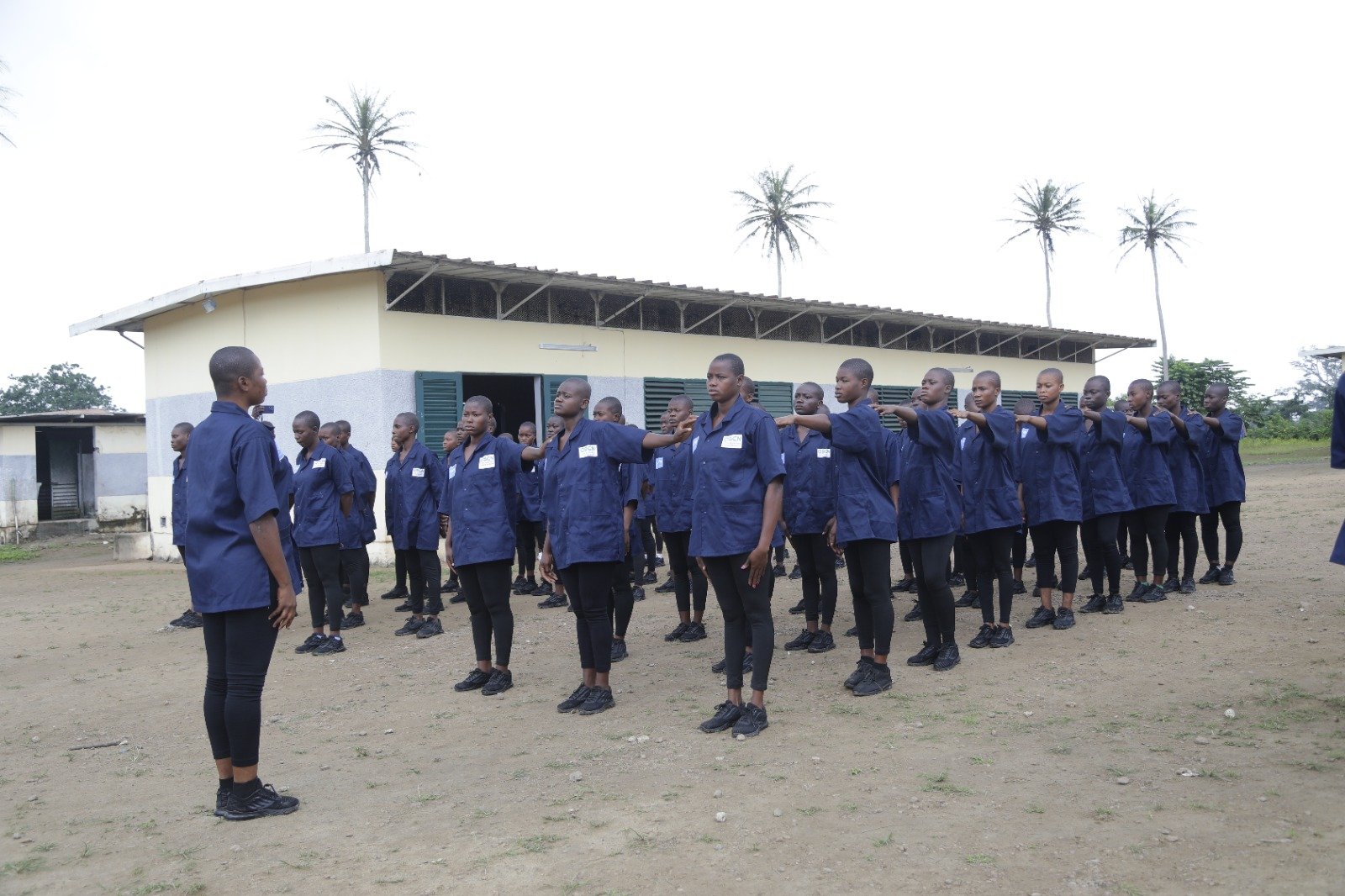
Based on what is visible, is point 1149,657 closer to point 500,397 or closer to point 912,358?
point 500,397

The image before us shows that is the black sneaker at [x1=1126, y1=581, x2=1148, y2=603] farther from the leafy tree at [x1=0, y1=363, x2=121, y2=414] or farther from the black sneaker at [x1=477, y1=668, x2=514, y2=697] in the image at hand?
the leafy tree at [x1=0, y1=363, x2=121, y2=414]

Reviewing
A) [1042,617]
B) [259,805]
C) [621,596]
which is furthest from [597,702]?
[1042,617]

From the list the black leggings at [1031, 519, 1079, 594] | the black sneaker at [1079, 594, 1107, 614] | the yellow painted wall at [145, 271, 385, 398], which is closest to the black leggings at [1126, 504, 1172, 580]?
the black sneaker at [1079, 594, 1107, 614]

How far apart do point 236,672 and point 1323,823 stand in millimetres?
4427

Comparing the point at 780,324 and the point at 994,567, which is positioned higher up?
the point at 780,324

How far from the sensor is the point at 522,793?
4625mm

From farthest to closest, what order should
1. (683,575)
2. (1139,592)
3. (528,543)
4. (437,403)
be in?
(437,403) → (528,543) → (1139,592) → (683,575)

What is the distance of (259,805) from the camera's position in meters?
4.49

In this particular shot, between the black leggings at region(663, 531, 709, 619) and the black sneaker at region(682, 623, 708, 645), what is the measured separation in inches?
3.3

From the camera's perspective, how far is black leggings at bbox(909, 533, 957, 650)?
652cm

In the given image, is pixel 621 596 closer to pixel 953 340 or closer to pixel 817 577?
pixel 817 577

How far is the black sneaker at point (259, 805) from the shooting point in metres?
4.46

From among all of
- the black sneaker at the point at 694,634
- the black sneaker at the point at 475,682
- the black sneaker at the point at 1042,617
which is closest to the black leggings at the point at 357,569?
the black sneaker at the point at 475,682

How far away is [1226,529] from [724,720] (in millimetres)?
6615
